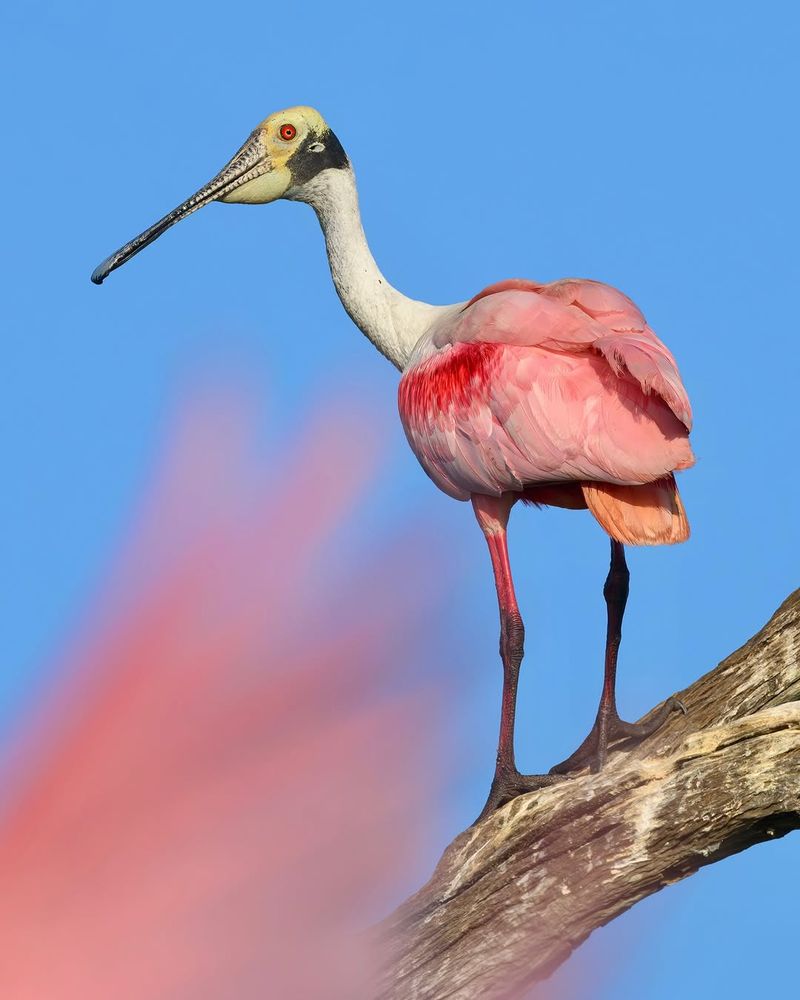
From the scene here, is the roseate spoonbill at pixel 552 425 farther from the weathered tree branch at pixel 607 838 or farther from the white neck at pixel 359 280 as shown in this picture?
the weathered tree branch at pixel 607 838

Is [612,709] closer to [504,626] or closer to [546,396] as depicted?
[504,626]

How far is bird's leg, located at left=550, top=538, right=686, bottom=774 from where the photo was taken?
28.9 feet

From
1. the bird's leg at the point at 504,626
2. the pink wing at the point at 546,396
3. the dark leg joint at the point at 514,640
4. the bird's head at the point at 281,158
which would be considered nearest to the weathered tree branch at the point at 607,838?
the bird's leg at the point at 504,626

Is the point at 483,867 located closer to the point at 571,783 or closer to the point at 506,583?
the point at 571,783

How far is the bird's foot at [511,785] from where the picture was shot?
8.66 meters

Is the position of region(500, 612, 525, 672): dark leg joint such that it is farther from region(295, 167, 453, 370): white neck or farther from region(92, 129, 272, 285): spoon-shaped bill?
region(92, 129, 272, 285): spoon-shaped bill

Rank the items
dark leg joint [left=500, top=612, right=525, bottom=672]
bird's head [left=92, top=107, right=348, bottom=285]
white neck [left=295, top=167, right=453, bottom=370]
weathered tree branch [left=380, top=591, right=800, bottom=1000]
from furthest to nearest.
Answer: bird's head [left=92, top=107, right=348, bottom=285] → white neck [left=295, top=167, right=453, bottom=370] → dark leg joint [left=500, top=612, right=525, bottom=672] → weathered tree branch [left=380, top=591, right=800, bottom=1000]

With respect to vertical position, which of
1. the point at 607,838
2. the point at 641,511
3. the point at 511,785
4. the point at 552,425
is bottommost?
the point at 607,838

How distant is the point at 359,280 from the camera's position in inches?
414

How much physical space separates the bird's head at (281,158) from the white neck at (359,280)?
8 cm

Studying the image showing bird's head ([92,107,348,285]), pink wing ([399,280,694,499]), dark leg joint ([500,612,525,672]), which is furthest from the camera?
bird's head ([92,107,348,285])

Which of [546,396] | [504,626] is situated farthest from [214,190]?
[504,626]

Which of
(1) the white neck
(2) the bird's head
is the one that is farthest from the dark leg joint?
(2) the bird's head

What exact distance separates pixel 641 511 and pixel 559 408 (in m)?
0.61
